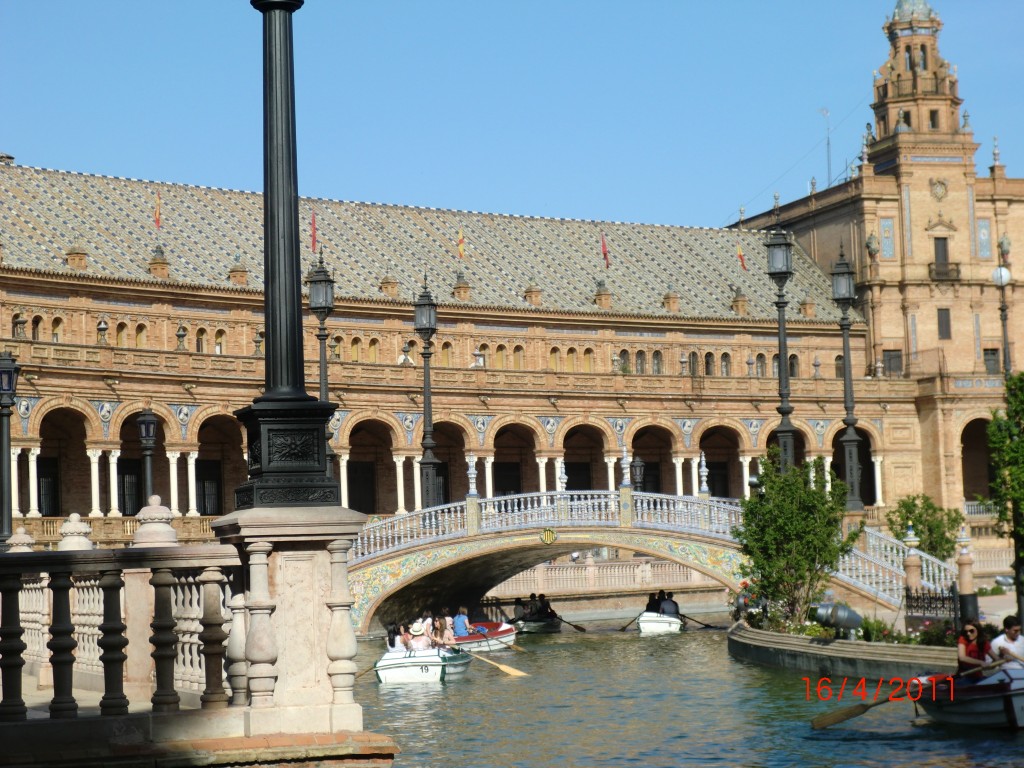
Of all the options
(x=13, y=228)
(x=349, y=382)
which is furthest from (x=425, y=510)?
(x=13, y=228)

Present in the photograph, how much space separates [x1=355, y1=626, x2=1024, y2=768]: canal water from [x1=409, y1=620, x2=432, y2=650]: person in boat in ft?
3.66

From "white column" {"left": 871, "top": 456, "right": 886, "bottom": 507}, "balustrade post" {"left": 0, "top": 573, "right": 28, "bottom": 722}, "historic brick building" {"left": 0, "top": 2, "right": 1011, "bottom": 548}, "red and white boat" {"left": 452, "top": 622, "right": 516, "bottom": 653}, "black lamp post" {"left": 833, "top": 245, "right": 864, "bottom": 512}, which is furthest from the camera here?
"white column" {"left": 871, "top": 456, "right": 886, "bottom": 507}

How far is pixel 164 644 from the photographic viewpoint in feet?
40.3

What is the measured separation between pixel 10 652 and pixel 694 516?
32.8 m

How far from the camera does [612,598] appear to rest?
2233 inches

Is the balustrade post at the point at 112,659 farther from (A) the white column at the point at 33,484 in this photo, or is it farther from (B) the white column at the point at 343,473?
(B) the white column at the point at 343,473

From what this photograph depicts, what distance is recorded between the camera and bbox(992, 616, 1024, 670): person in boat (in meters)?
23.0

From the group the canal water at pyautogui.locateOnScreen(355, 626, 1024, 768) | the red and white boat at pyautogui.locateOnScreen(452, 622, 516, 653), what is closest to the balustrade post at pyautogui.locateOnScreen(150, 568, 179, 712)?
the canal water at pyautogui.locateOnScreen(355, 626, 1024, 768)

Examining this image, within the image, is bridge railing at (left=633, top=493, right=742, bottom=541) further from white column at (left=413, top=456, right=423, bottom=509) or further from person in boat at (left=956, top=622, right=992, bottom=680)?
white column at (left=413, top=456, right=423, bottom=509)

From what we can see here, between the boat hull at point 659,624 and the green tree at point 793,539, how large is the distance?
12.2 m

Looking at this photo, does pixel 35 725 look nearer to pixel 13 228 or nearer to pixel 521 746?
pixel 521 746

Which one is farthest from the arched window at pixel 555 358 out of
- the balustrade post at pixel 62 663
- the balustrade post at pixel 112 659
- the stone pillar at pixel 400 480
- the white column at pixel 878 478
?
the balustrade post at pixel 62 663

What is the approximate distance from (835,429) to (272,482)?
66.6 metres
